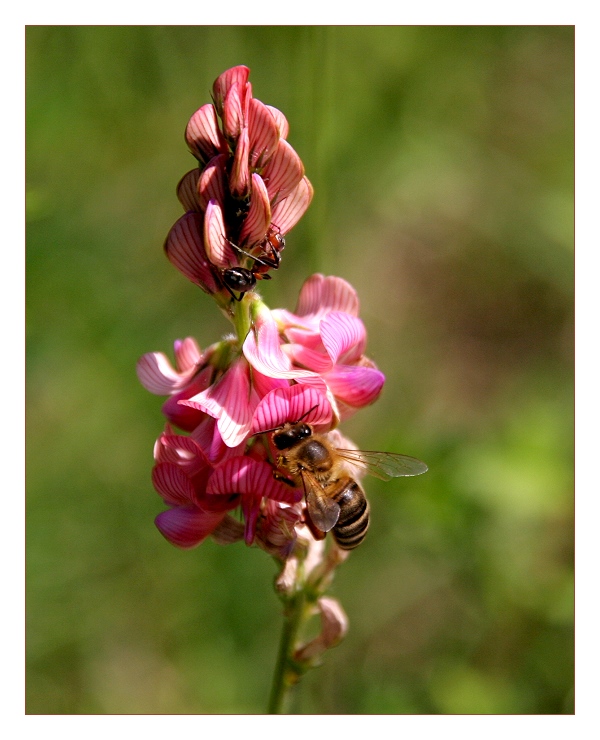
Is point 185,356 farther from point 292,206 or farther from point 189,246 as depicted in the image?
point 292,206

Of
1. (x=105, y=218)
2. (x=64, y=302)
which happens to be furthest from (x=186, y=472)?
(x=105, y=218)

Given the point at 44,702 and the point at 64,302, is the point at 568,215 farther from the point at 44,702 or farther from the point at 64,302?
the point at 44,702

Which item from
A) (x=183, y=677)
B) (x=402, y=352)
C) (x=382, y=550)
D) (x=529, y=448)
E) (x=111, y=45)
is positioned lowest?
(x=183, y=677)

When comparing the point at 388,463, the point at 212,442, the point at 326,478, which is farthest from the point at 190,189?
the point at 388,463

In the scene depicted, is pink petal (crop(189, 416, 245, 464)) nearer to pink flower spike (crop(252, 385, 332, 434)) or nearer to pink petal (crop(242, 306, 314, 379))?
pink flower spike (crop(252, 385, 332, 434))

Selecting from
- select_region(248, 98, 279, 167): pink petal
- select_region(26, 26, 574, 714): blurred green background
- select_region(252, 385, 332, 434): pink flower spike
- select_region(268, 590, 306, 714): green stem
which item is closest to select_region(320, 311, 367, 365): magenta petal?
select_region(252, 385, 332, 434): pink flower spike

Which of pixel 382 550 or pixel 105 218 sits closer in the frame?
pixel 382 550

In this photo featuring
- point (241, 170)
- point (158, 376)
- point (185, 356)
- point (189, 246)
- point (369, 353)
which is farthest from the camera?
point (369, 353)

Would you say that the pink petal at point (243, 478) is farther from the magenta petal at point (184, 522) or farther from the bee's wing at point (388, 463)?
the bee's wing at point (388, 463)
